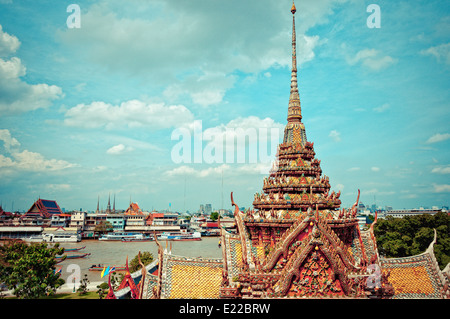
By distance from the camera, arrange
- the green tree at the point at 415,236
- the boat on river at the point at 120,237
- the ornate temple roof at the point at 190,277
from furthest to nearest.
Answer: the boat on river at the point at 120,237 < the green tree at the point at 415,236 < the ornate temple roof at the point at 190,277

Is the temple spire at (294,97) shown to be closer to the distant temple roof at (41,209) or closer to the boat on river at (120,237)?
the boat on river at (120,237)

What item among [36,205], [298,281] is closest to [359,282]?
[298,281]

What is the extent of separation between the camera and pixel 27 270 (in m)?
25.7

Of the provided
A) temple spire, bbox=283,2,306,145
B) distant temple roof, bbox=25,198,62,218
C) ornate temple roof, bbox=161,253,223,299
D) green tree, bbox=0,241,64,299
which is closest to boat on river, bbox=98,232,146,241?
distant temple roof, bbox=25,198,62,218

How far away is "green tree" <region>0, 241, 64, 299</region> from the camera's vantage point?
25.1 metres

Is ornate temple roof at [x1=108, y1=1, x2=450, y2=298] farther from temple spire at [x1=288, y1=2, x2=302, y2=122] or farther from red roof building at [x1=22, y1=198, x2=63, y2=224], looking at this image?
red roof building at [x1=22, y1=198, x2=63, y2=224]

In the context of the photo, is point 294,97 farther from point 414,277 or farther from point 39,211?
point 39,211

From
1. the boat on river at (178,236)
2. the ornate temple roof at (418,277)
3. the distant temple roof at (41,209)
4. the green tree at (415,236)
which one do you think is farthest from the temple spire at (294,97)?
the distant temple roof at (41,209)

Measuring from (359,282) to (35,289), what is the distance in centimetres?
2683

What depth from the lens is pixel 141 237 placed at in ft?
298

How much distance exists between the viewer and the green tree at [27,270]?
82.3 ft

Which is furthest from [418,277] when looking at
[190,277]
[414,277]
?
[190,277]
